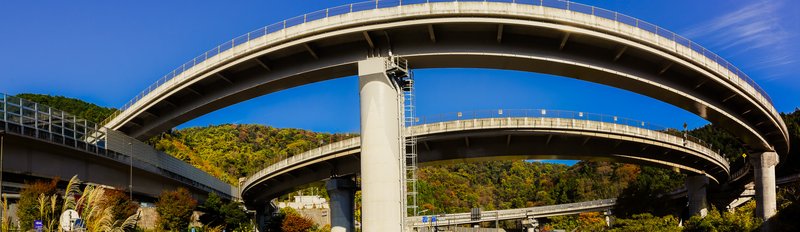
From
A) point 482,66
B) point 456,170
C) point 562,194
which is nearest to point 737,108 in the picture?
point 482,66

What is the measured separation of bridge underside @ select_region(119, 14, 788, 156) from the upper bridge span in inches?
1.6

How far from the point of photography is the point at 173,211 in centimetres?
3297

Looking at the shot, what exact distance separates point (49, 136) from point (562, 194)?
120415mm

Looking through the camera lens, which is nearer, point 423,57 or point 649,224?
point 423,57

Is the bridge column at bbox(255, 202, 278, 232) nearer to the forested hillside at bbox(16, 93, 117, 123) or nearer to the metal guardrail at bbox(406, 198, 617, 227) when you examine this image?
the metal guardrail at bbox(406, 198, 617, 227)

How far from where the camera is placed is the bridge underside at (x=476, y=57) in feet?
94.0

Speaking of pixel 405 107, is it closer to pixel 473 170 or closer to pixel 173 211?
pixel 173 211

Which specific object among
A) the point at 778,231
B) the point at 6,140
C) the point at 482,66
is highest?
the point at 482,66

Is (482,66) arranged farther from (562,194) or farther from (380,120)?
(562,194)

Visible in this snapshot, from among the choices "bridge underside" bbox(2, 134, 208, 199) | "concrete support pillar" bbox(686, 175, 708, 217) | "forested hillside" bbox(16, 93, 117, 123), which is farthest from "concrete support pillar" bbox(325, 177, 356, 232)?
"forested hillside" bbox(16, 93, 117, 123)

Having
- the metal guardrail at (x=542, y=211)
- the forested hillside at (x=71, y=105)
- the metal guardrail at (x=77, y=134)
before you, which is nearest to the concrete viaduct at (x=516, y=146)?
the metal guardrail at (x=77, y=134)

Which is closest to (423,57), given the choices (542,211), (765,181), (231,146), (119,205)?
(119,205)

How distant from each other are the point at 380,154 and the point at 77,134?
1617 cm

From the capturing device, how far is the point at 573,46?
29.8 metres
